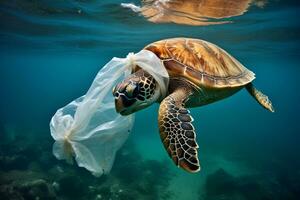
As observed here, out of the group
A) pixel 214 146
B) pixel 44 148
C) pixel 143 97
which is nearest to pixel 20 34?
pixel 44 148

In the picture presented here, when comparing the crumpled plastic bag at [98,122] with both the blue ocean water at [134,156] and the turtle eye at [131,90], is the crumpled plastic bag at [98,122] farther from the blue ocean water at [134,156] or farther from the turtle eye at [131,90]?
the blue ocean water at [134,156]

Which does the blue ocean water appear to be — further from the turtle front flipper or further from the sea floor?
the turtle front flipper

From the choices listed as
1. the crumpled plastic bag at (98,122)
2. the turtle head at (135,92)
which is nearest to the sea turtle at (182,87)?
the turtle head at (135,92)

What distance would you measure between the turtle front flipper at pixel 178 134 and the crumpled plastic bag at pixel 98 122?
468 mm

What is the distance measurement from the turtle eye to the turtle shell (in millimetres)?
766

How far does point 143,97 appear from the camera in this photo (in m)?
3.31

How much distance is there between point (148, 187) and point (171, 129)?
7956 millimetres

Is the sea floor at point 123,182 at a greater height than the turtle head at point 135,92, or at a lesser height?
lesser

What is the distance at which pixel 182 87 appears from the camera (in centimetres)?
380

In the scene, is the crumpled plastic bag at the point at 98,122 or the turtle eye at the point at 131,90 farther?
the crumpled plastic bag at the point at 98,122

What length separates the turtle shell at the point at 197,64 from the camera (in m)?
3.78

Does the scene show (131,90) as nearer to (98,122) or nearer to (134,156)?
(98,122)

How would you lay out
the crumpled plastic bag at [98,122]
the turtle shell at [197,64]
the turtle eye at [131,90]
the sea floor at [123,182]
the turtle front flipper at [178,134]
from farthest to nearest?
the sea floor at [123,182] → the turtle shell at [197,64] → the crumpled plastic bag at [98,122] → the turtle eye at [131,90] → the turtle front flipper at [178,134]

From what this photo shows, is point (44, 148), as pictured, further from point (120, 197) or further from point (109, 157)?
point (109, 157)
